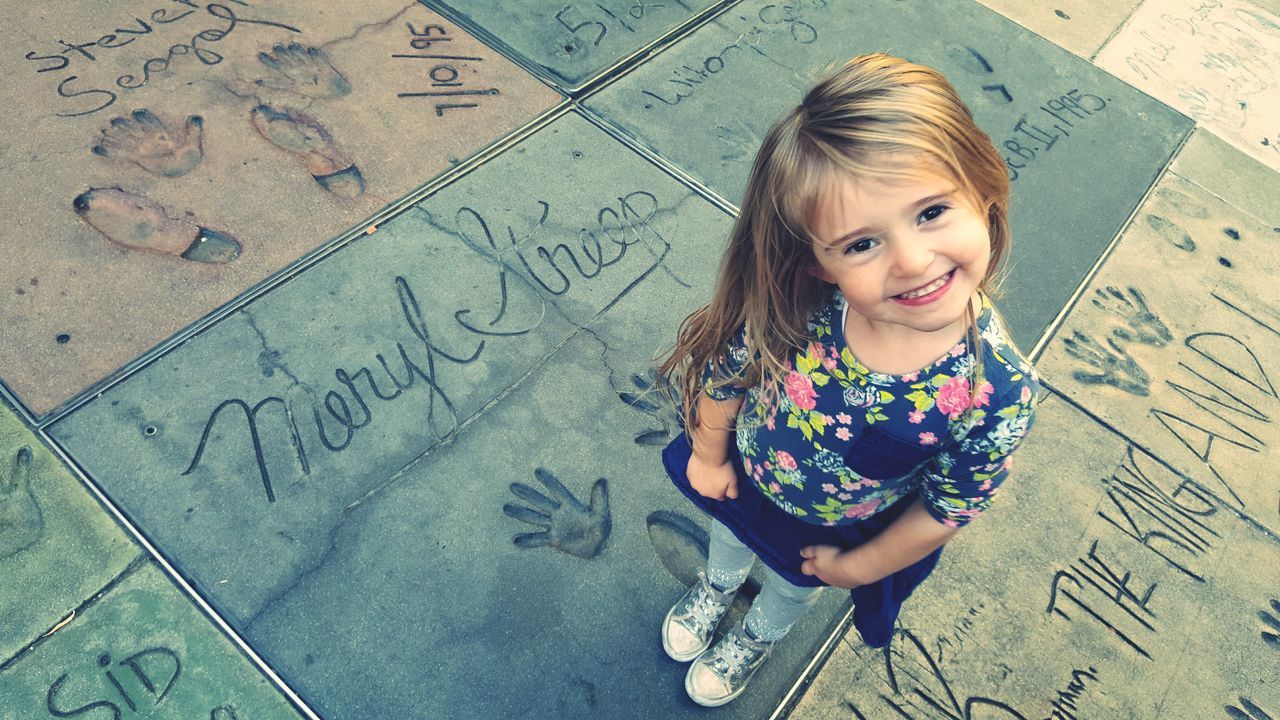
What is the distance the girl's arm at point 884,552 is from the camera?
1123mm

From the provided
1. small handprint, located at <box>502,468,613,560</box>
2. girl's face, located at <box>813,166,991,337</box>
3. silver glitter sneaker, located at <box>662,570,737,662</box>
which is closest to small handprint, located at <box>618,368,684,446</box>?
small handprint, located at <box>502,468,613,560</box>

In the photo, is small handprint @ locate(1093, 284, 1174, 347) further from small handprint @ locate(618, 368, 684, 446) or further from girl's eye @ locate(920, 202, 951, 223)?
girl's eye @ locate(920, 202, 951, 223)

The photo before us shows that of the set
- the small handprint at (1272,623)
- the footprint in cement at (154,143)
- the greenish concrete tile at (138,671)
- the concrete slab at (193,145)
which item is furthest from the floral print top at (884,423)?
the footprint in cement at (154,143)

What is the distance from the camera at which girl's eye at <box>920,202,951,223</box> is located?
3.05 ft

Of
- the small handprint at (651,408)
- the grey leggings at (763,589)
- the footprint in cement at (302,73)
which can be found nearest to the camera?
the grey leggings at (763,589)

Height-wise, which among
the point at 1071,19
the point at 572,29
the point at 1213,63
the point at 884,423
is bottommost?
the point at 1213,63

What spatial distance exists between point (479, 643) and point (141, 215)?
148 cm

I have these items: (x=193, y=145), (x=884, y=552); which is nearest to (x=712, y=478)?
(x=884, y=552)

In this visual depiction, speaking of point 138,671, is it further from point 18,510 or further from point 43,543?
point 18,510

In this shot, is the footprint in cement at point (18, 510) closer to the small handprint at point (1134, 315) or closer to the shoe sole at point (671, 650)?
the shoe sole at point (671, 650)

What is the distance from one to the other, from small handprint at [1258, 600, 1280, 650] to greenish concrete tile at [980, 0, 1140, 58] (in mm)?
2229

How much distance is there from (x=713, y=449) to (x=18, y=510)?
150 cm

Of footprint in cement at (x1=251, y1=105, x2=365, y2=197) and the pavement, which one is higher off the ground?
footprint in cement at (x1=251, y1=105, x2=365, y2=197)

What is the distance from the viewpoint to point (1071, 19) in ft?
11.1
